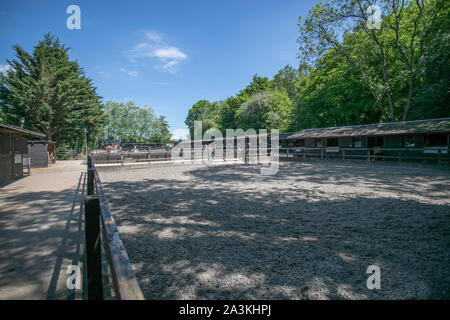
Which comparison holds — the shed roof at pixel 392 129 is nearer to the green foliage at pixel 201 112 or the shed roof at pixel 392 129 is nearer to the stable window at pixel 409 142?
the stable window at pixel 409 142

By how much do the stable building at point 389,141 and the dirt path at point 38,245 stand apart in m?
19.0

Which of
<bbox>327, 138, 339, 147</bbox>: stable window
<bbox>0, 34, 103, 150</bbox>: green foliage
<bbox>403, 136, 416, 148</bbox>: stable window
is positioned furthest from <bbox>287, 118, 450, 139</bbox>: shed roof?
<bbox>0, 34, 103, 150</bbox>: green foliage

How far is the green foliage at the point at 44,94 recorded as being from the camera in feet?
90.8

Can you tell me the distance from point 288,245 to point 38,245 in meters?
4.33

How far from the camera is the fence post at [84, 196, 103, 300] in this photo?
165cm

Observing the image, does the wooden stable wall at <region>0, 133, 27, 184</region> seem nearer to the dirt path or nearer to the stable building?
the dirt path

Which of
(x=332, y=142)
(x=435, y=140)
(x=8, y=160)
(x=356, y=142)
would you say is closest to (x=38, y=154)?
(x=8, y=160)

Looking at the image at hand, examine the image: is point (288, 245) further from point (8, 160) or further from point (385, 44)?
point (385, 44)

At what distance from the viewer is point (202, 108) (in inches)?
3649

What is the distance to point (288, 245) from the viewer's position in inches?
153

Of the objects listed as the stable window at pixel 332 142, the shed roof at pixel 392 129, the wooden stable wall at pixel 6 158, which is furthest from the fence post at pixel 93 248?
the stable window at pixel 332 142

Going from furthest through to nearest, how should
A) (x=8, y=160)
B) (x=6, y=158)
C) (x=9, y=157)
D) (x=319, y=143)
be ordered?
(x=319, y=143)
(x=9, y=157)
(x=8, y=160)
(x=6, y=158)

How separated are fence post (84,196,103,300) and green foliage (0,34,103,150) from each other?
34.1 meters
